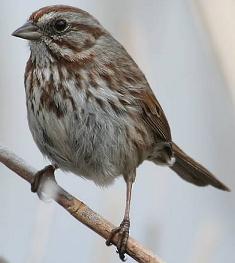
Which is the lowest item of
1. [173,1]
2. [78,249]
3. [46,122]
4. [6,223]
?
[78,249]

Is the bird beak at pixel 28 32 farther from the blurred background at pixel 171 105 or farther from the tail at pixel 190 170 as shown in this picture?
the tail at pixel 190 170

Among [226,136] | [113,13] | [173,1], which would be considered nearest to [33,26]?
[113,13]

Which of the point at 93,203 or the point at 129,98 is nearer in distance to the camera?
the point at 129,98

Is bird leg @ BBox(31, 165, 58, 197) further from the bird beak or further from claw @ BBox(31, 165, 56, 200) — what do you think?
the bird beak

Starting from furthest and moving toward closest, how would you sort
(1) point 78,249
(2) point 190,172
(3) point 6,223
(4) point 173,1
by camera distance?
(2) point 190,172 < (1) point 78,249 < (4) point 173,1 < (3) point 6,223

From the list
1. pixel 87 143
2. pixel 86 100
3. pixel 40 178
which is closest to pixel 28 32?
pixel 86 100

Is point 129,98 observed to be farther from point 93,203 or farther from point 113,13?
A: point 93,203
